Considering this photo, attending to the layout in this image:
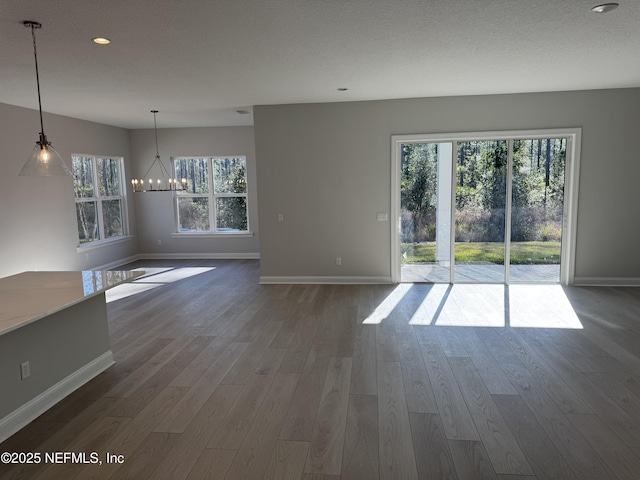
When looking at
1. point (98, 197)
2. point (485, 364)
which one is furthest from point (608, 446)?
point (98, 197)

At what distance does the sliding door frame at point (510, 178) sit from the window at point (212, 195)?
3.70 meters

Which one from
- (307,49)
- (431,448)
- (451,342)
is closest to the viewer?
(431,448)

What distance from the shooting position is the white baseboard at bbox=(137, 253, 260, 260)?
8742mm

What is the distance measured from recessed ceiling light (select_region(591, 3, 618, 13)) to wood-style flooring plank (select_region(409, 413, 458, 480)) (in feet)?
9.73

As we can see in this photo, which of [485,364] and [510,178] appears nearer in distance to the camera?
[485,364]

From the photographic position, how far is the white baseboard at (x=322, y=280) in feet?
20.6

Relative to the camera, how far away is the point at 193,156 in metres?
8.59

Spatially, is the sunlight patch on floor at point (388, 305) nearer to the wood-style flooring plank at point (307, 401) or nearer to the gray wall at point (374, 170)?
the gray wall at point (374, 170)

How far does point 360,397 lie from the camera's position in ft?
9.67

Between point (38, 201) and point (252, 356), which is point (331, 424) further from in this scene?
point (38, 201)

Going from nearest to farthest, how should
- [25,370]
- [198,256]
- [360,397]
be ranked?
[25,370] < [360,397] < [198,256]

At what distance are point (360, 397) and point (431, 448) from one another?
0.69m

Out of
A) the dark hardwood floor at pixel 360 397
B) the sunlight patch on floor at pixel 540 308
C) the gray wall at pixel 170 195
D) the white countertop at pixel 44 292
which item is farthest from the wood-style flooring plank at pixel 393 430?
the gray wall at pixel 170 195

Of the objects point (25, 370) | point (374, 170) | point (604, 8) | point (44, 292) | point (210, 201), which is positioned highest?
point (604, 8)
